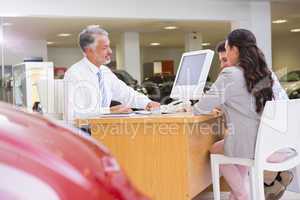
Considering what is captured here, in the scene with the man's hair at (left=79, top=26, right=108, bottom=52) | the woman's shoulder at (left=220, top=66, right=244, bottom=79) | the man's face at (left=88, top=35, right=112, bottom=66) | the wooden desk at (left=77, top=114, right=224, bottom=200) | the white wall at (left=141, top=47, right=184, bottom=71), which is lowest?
the wooden desk at (left=77, top=114, right=224, bottom=200)

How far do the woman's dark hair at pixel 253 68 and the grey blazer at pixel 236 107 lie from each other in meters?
0.03

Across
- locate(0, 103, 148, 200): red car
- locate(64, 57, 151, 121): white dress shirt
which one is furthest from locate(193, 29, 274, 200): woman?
locate(0, 103, 148, 200): red car

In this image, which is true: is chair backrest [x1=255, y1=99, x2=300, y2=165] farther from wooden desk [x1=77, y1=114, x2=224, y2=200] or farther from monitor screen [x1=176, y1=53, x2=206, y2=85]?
monitor screen [x1=176, y1=53, x2=206, y2=85]

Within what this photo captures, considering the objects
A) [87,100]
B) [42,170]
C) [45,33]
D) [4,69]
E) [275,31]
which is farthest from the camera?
[275,31]

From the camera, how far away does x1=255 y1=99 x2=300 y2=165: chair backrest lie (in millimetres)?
2340

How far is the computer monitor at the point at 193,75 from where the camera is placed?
9.63ft

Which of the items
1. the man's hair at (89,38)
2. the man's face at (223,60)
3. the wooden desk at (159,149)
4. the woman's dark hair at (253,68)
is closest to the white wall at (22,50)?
the man's hair at (89,38)

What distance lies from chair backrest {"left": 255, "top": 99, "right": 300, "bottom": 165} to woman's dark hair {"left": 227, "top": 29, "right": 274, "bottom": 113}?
0.39 feet

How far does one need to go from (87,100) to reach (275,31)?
34.9 ft

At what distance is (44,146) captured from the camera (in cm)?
70

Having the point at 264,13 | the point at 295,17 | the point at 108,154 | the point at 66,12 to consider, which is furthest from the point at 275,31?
the point at 108,154

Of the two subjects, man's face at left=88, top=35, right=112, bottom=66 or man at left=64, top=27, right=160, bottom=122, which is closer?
man at left=64, top=27, right=160, bottom=122

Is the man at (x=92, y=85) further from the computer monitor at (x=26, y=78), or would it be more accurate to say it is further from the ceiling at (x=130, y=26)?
the ceiling at (x=130, y=26)

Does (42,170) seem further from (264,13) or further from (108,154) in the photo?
(264,13)
